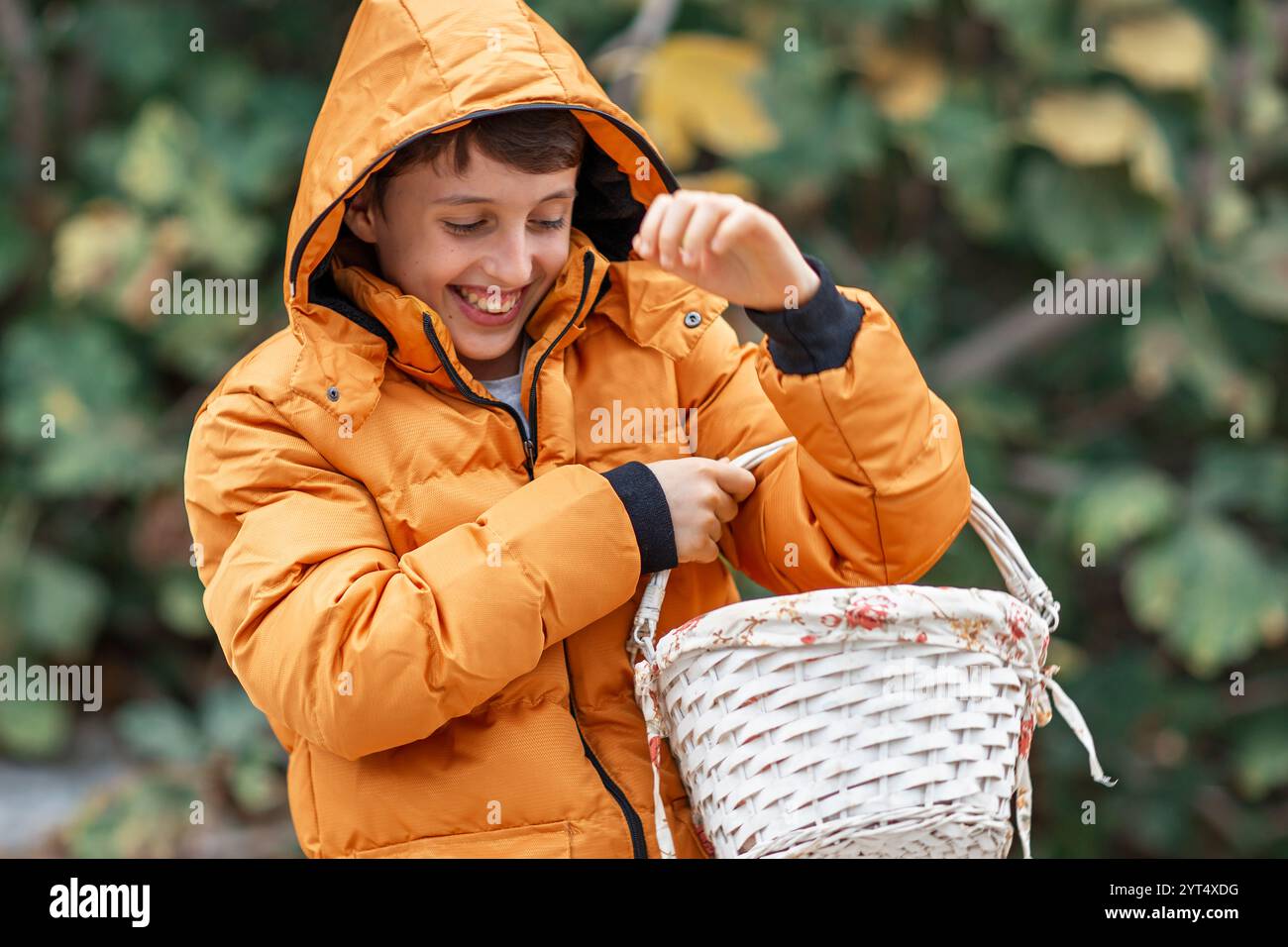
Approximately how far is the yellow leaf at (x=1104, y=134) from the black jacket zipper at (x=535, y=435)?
2.19 m

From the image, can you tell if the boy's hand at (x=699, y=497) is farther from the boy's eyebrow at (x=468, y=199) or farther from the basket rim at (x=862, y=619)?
the boy's eyebrow at (x=468, y=199)

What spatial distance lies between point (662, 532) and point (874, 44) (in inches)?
97.0

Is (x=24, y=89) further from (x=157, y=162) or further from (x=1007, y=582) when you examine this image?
(x=1007, y=582)

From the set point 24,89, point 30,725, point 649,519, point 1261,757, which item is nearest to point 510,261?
point 649,519

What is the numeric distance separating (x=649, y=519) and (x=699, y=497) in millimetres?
72

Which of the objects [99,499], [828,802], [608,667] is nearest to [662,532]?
[608,667]

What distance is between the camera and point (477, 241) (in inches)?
60.6

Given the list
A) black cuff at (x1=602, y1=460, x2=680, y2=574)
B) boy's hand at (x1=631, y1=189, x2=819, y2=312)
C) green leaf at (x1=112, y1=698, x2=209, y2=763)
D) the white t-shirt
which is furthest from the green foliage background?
boy's hand at (x1=631, y1=189, x2=819, y2=312)

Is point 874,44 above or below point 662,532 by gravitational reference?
above

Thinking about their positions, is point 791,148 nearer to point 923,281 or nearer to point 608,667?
point 923,281

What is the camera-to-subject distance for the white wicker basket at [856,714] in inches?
52.0

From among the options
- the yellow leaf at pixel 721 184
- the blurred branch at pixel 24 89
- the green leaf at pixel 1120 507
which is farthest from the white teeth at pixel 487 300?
the blurred branch at pixel 24 89
